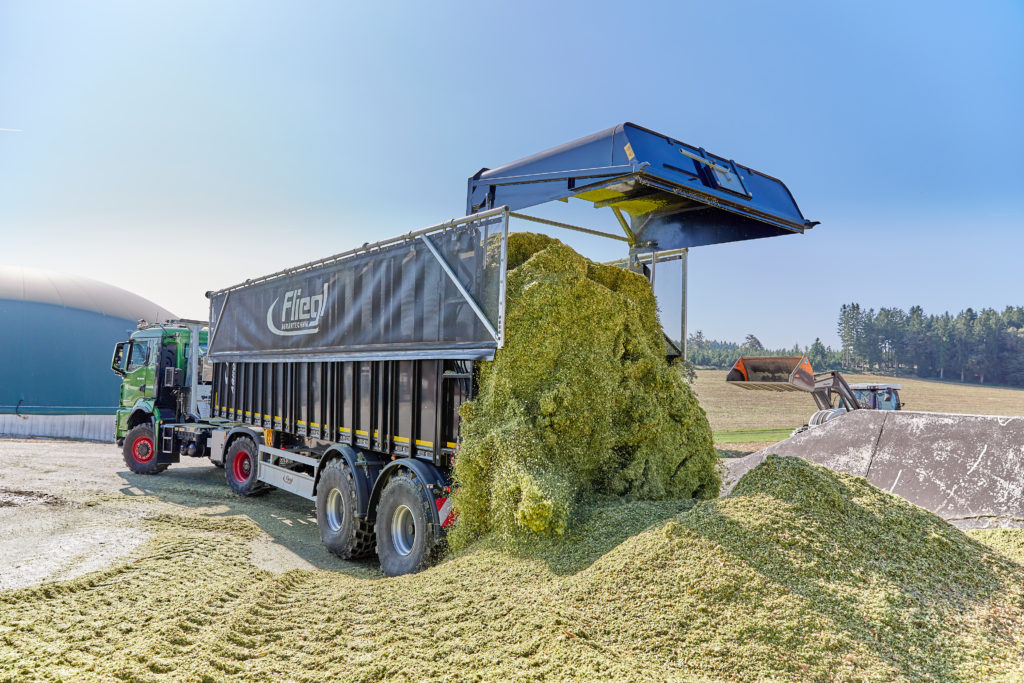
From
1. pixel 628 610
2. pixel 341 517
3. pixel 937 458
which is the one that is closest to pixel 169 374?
pixel 341 517

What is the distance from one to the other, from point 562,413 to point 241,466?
767 cm

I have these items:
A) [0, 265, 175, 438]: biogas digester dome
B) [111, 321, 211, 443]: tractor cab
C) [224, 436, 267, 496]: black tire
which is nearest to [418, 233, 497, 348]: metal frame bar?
[224, 436, 267, 496]: black tire

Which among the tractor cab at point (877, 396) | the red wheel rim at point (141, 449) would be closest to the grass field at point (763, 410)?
the tractor cab at point (877, 396)

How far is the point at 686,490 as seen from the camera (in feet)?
20.4

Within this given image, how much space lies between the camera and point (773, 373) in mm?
11070

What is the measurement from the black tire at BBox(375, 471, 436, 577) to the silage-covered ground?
1.59 feet

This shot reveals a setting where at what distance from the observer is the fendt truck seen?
19.1 ft

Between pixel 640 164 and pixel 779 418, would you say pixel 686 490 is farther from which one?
pixel 779 418

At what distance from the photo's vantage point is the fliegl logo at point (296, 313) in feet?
28.5

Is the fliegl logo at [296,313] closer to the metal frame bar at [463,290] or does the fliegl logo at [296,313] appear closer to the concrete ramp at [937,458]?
the metal frame bar at [463,290]

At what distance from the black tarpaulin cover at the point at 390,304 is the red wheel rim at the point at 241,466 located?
171 cm

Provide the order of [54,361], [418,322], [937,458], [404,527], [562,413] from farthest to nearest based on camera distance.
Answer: [54,361] < [937,458] < [418,322] < [404,527] < [562,413]

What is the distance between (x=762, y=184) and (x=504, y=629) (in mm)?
5283

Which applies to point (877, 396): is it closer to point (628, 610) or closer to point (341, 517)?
point (341, 517)
